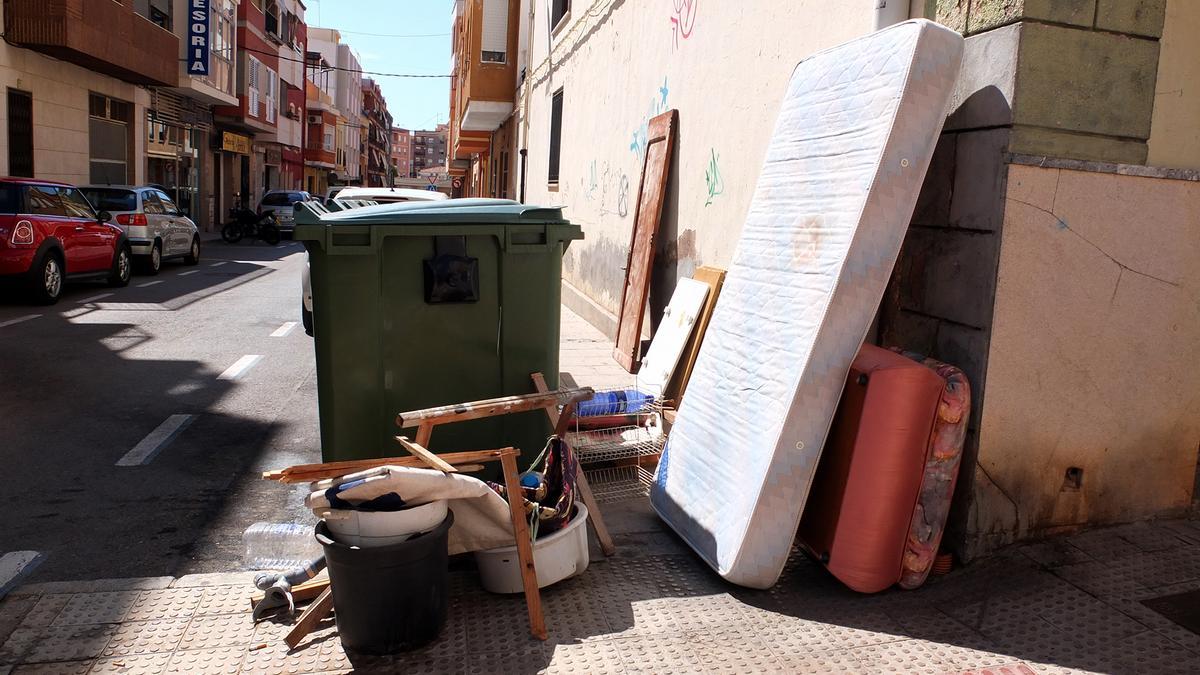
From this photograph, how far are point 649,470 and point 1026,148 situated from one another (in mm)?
2580

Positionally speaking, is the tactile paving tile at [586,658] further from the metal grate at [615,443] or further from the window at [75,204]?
the window at [75,204]

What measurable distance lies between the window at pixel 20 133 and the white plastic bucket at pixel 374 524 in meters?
18.7

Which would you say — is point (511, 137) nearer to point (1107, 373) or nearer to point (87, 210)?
point (87, 210)

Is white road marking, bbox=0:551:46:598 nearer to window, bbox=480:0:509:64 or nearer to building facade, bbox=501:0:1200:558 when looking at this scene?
building facade, bbox=501:0:1200:558

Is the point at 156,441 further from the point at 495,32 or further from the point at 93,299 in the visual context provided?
the point at 495,32

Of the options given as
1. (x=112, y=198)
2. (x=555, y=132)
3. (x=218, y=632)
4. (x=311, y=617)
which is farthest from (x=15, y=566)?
(x=112, y=198)

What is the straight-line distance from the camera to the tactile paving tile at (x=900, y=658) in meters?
3.06

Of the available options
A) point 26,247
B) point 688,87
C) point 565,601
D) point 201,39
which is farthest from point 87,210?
point 201,39

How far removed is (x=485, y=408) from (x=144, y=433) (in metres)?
3.29

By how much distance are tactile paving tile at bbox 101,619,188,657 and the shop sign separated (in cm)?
3449

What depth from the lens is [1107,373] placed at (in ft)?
12.7

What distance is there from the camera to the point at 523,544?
3.36 metres

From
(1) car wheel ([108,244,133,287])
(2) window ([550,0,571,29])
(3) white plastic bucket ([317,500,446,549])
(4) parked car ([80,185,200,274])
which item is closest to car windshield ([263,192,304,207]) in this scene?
(4) parked car ([80,185,200,274])

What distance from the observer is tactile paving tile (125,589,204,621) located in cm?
340
